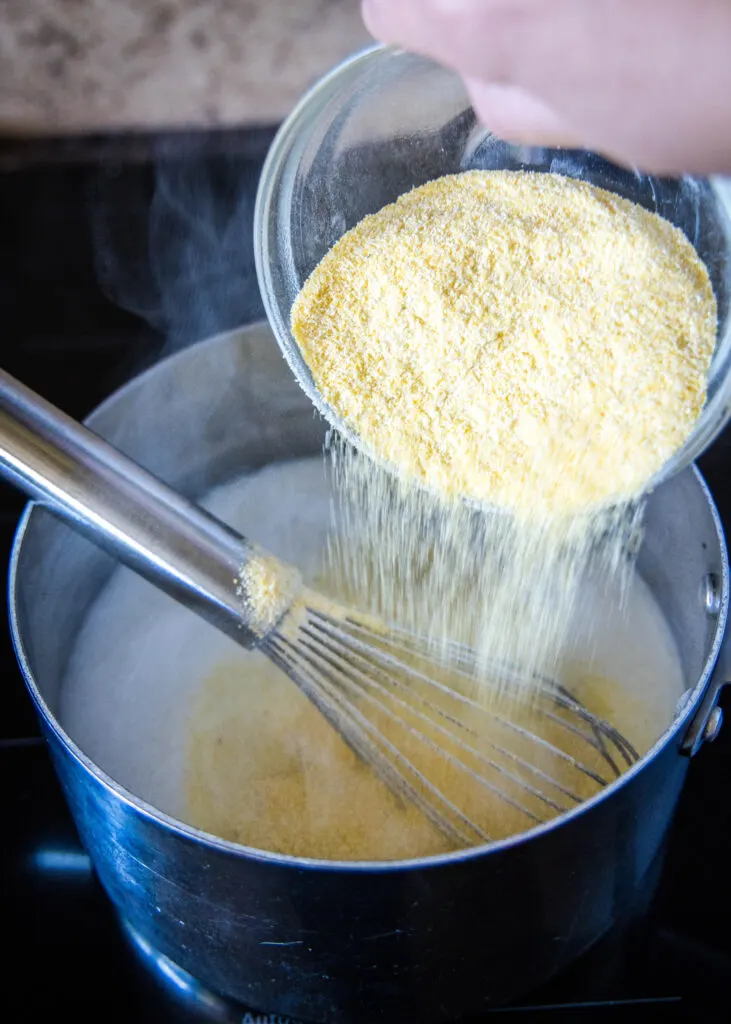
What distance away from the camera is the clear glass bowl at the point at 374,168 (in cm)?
60

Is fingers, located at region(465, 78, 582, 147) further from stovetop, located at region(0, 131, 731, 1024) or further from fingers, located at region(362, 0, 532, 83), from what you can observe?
stovetop, located at region(0, 131, 731, 1024)

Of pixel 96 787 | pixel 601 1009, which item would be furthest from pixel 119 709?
pixel 601 1009

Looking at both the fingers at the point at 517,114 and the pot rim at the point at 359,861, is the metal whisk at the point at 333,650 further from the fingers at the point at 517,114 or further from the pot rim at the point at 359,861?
the fingers at the point at 517,114

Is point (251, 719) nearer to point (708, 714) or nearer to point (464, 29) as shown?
point (708, 714)

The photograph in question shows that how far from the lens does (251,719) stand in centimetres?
75

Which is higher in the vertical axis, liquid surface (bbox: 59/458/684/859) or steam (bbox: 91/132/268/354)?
steam (bbox: 91/132/268/354)

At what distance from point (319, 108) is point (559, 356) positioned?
22cm

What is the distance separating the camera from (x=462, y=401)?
570 millimetres

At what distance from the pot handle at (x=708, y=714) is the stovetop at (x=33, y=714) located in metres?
0.19

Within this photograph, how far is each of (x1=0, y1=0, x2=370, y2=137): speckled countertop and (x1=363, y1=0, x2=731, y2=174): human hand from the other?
0.62 metres

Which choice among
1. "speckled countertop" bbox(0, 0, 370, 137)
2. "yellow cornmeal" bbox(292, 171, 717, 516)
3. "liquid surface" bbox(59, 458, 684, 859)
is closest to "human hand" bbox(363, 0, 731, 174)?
"yellow cornmeal" bbox(292, 171, 717, 516)

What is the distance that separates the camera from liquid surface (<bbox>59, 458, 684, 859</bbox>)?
0.66 m

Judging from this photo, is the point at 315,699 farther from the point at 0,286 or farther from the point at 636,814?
the point at 0,286

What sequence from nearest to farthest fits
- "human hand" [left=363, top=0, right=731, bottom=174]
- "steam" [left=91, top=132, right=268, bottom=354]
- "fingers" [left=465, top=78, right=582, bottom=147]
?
"human hand" [left=363, top=0, right=731, bottom=174]
"fingers" [left=465, top=78, right=582, bottom=147]
"steam" [left=91, top=132, right=268, bottom=354]
